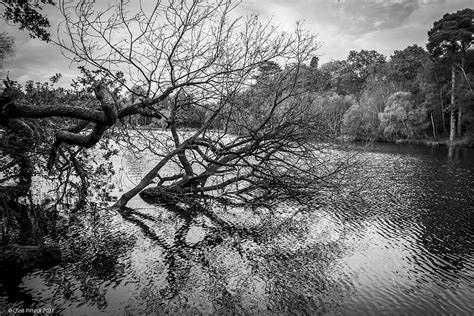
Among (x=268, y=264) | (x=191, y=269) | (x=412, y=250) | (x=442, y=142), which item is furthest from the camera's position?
(x=442, y=142)

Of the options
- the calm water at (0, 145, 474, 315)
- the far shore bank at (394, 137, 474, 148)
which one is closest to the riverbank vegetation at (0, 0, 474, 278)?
the calm water at (0, 145, 474, 315)

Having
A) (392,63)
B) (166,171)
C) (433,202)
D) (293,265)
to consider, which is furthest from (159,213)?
(392,63)

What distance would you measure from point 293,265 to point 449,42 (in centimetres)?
4559

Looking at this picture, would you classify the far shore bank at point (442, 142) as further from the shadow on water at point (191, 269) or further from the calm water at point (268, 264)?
the shadow on water at point (191, 269)

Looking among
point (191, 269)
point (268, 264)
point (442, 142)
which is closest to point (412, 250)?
point (268, 264)

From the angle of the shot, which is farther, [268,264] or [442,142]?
[442,142]

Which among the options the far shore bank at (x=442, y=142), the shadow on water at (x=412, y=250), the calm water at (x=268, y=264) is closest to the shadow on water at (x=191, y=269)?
the calm water at (x=268, y=264)

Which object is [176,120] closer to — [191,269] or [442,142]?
[191,269]

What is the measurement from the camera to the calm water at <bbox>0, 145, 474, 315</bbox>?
21.0ft

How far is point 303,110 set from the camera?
11289mm

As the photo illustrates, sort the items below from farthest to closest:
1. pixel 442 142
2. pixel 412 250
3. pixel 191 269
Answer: pixel 442 142
pixel 412 250
pixel 191 269

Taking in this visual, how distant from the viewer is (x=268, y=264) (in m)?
8.05

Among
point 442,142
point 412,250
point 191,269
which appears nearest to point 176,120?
point 191,269

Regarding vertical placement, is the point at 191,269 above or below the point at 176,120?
below
